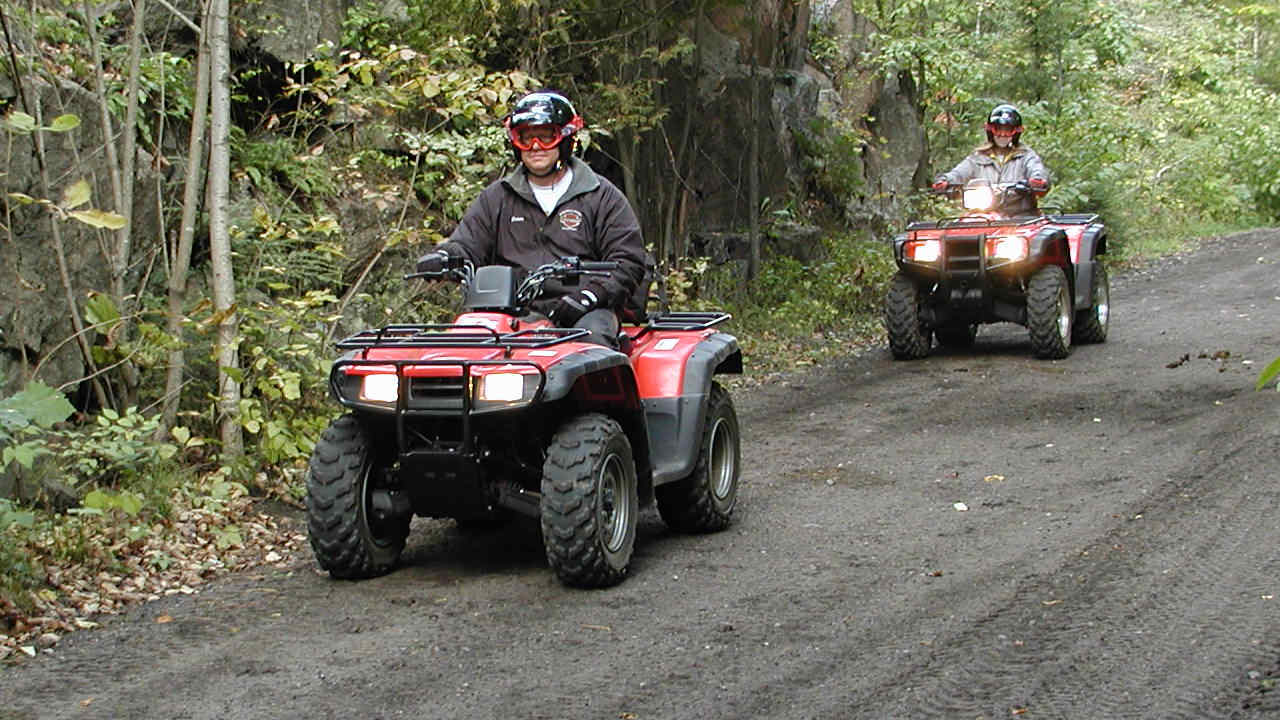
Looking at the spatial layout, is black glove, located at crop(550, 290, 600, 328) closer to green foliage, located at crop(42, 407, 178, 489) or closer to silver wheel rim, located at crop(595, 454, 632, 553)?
silver wheel rim, located at crop(595, 454, 632, 553)

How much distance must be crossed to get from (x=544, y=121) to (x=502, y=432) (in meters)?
1.57

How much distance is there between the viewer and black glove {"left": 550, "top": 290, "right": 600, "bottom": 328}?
6.26 m

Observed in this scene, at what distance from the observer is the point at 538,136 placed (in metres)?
6.63

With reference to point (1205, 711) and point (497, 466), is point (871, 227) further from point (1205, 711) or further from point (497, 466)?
point (1205, 711)

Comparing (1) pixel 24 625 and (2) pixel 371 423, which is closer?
(1) pixel 24 625

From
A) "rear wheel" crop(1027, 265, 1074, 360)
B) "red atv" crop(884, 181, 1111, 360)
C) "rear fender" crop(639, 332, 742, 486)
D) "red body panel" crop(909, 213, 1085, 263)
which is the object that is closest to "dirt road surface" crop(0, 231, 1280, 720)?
"rear fender" crop(639, 332, 742, 486)

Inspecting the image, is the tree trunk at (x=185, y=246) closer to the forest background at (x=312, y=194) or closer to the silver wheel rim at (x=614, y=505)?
the forest background at (x=312, y=194)

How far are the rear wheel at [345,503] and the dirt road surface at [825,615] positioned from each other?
0.14 m

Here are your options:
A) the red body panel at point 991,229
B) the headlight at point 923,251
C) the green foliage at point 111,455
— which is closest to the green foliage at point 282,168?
the green foliage at point 111,455

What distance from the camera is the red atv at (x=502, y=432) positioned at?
559 centimetres

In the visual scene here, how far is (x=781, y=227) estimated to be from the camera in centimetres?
1664

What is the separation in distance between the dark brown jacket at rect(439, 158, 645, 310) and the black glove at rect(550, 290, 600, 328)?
38 centimetres

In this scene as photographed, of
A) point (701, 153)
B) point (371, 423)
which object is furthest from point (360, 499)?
point (701, 153)

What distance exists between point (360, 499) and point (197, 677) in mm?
1214
